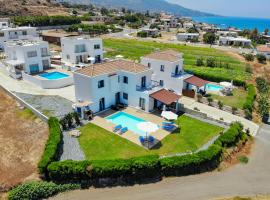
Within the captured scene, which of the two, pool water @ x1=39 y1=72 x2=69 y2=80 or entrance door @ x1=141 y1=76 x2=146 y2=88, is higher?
entrance door @ x1=141 y1=76 x2=146 y2=88

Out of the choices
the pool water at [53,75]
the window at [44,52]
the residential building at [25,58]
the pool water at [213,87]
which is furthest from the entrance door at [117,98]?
the window at [44,52]

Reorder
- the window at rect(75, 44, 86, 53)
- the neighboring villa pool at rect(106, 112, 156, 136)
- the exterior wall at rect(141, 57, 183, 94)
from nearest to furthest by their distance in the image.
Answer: the neighboring villa pool at rect(106, 112, 156, 136) → the exterior wall at rect(141, 57, 183, 94) → the window at rect(75, 44, 86, 53)

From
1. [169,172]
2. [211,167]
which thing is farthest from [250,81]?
[169,172]

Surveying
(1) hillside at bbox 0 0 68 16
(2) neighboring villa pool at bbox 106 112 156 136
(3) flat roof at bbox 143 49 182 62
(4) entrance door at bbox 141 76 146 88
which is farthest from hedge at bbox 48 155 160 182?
(1) hillside at bbox 0 0 68 16

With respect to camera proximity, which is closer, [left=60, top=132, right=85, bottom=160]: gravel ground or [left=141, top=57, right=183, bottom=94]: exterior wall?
[left=60, top=132, right=85, bottom=160]: gravel ground

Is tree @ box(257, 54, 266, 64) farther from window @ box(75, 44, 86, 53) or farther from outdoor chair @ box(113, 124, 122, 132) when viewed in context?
outdoor chair @ box(113, 124, 122, 132)

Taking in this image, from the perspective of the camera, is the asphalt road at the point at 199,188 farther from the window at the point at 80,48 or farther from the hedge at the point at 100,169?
the window at the point at 80,48

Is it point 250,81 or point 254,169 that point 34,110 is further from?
point 250,81
